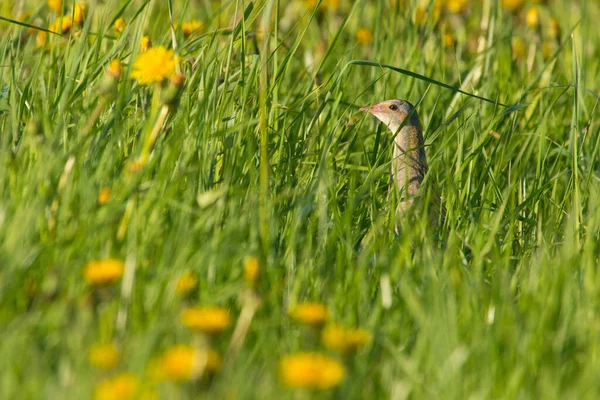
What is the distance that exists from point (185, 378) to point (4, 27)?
4085 mm

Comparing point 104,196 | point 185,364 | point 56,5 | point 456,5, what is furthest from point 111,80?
point 456,5

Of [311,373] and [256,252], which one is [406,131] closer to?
[256,252]

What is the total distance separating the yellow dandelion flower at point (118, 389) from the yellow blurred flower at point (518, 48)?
394 cm

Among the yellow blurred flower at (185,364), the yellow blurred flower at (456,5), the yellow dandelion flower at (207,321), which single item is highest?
the yellow dandelion flower at (207,321)

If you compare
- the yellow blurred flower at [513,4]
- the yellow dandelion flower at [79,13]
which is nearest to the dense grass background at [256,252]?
the yellow dandelion flower at [79,13]

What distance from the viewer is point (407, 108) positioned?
4.34 m

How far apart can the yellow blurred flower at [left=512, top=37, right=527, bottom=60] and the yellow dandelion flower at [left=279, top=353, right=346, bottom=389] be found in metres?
3.78

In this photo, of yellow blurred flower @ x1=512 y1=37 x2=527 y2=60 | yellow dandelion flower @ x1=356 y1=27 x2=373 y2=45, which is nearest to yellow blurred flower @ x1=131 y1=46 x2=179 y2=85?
yellow blurred flower @ x1=512 y1=37 x2=527 y2=60

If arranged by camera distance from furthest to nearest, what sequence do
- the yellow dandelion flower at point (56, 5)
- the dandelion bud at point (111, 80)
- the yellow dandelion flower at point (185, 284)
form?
1. the yellow dandelion flower at point (56, 5)
2. the dandelion bud at point (111, 80)
3. the yellow dandelion flower at point (185, 284)

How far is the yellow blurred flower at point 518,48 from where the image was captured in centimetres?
556

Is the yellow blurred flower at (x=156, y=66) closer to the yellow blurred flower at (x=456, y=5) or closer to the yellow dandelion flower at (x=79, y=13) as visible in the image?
the yellow dandelion flower at (x=79, y=13)

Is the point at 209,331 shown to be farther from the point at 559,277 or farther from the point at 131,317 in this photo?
the point at 559,277

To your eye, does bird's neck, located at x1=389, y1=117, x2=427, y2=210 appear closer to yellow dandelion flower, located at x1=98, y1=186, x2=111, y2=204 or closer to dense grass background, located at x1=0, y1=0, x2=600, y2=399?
dense grass background, located at x1=0, y1=0, x2=600, y2=399

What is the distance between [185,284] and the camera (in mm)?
2387
